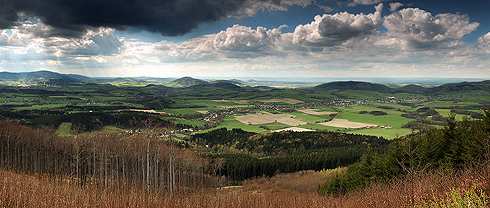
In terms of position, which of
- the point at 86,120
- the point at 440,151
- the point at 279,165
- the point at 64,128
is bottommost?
the point at 279,165

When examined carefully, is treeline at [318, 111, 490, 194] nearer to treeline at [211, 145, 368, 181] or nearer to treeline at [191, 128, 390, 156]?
treeline at [211, 145, 368, 181]

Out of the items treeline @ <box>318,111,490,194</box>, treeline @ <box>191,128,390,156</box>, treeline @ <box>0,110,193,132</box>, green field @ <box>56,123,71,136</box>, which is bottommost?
treeline @ <box>191,128,390,156</box>

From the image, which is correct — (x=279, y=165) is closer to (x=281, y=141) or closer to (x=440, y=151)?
(x=281, y=141)

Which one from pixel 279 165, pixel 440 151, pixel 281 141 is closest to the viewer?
pixel 440 151

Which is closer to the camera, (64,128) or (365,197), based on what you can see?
(365,197)

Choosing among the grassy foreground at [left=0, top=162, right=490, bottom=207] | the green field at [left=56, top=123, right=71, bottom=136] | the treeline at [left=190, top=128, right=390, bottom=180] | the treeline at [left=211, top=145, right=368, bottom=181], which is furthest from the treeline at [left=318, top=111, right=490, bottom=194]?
the green field at [left=56, top=123, right=71, bottom=136]

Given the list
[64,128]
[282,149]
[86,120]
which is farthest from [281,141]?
[64,128]

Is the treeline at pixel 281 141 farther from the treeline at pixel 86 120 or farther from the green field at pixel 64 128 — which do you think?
the green field at pixel 64 128

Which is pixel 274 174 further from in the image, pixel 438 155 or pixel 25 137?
pixel 25 137

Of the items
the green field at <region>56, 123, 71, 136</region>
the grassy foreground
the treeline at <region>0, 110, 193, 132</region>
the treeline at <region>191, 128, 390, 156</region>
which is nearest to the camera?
the grassy foreground
